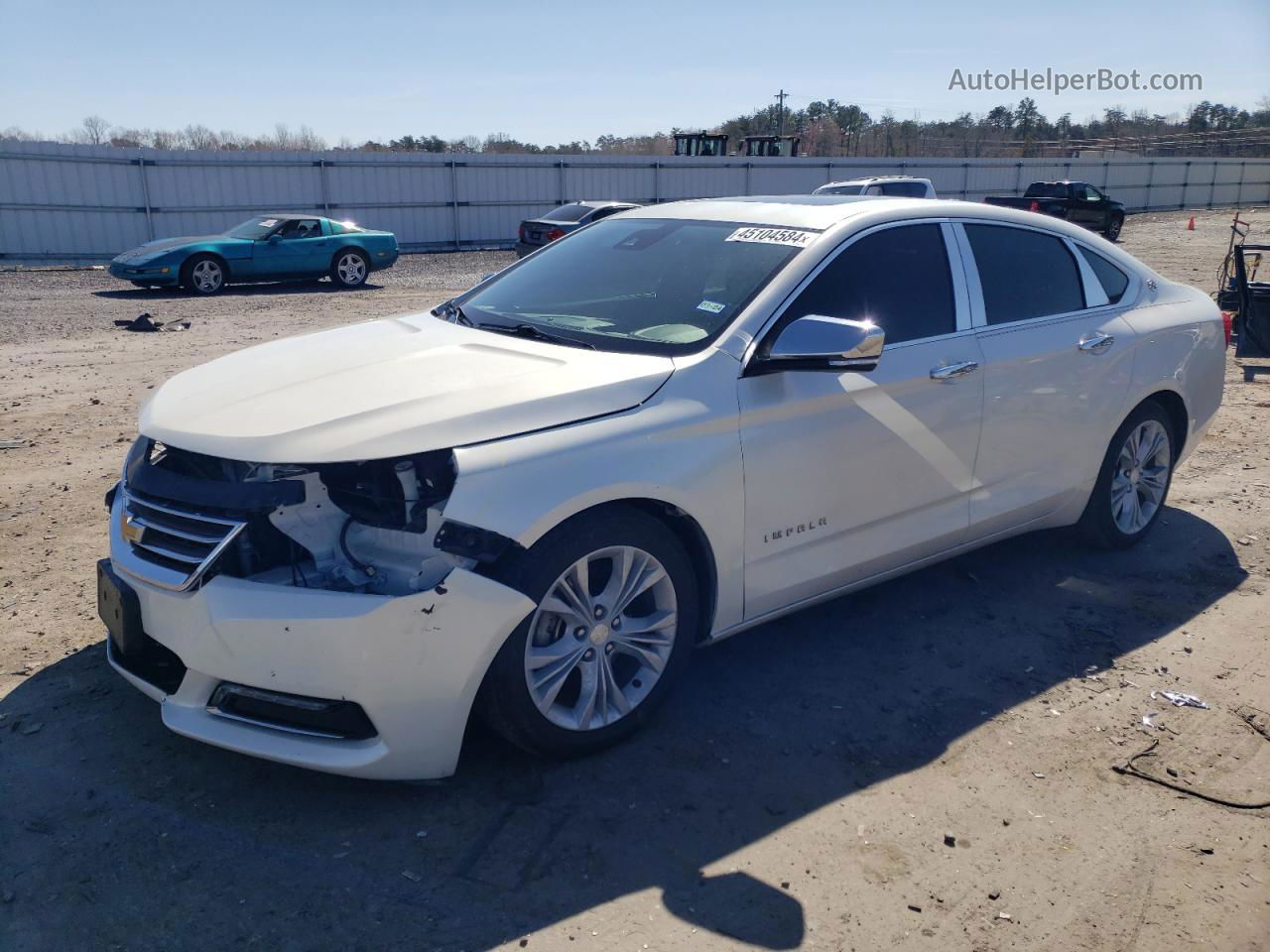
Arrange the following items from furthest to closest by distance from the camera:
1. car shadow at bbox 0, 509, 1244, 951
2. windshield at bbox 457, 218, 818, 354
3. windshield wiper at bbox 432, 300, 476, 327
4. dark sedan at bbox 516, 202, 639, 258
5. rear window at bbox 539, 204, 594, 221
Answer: rear window at bbox 539, 204, 594, 221 < dark sedan at bbox 516, 202, 639, 258 < windshield wiper at bbox 432, 300, 476, 327 < windshield at bbox 457, 218, 818, 354 < car shadow at bbox 0, 509, 1244, 951

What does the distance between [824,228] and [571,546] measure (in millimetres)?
1794

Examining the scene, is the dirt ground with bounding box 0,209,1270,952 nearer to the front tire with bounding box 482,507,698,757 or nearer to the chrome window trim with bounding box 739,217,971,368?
the front tire with bounding box 482,507,698,757

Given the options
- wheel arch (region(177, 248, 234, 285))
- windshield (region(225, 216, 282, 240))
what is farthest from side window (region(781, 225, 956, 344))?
windshield (region(225, 216, 282, 240))

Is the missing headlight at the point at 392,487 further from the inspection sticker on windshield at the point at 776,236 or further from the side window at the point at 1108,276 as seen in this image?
the side window at the point at 1108,276

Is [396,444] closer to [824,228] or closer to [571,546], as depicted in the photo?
[571,546]

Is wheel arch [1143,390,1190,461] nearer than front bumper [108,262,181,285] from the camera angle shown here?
Yes

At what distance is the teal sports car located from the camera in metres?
17.0

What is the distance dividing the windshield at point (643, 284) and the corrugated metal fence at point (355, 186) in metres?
21.6

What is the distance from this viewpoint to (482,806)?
128 inches

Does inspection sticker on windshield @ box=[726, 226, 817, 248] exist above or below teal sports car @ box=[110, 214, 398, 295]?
above

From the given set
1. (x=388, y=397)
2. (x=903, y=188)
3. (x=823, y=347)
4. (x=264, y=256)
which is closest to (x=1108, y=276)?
(x=823, y=347)

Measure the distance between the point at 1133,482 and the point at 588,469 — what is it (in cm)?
353

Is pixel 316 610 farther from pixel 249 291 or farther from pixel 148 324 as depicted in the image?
pixel 249 291

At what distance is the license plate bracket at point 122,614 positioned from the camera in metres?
3.26
